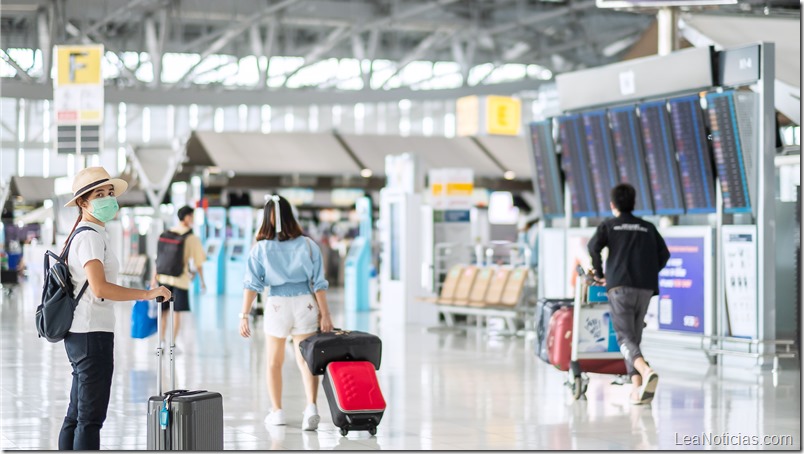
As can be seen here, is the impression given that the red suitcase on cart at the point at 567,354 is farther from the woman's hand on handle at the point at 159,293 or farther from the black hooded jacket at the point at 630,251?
the woman's hand on handle at the point at 159,293

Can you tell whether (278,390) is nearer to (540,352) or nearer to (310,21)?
(540,352)

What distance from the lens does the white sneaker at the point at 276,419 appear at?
8.36 m

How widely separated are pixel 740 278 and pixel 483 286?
5562 millimetres

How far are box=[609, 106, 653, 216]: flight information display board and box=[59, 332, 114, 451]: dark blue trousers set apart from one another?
8.72m

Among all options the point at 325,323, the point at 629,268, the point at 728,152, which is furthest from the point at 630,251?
the point at 728,152

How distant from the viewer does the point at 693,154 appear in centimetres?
1286

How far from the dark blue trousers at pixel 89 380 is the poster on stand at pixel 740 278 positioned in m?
7.85

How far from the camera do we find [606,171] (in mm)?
14148

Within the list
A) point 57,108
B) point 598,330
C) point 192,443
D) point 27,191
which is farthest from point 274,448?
point 27,191

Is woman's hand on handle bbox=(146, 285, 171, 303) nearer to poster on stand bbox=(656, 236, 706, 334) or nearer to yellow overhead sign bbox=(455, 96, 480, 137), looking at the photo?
poster on stand bbox=(656, 236, 706, 334)

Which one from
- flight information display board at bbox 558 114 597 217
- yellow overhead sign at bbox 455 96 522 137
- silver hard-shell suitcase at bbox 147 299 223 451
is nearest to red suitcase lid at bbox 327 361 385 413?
silver hard-shell suitcase at bbox 147 299 223 451

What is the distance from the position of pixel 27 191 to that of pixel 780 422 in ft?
146

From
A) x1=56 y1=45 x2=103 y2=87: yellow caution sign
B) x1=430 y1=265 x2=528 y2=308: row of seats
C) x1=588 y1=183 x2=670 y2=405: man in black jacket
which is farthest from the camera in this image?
x1=56 y1=45 x2=103 y2=87: yellow caution sign

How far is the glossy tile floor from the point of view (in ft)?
25.7
